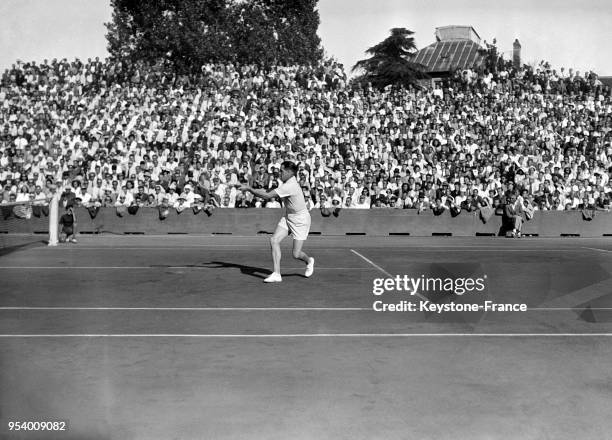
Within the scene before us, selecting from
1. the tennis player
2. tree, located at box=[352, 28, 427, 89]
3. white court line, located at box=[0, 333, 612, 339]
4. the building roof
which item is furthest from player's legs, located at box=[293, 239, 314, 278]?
the building roof

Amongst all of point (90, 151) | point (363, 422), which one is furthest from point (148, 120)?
point (363, 422)

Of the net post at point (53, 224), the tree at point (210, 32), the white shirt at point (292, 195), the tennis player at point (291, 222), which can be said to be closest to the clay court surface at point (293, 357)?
the tennis player at point (291, 222)

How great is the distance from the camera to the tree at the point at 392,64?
65750 millimetres

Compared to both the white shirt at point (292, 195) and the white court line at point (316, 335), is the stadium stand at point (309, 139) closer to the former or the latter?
the white shirt at point (292, 195)

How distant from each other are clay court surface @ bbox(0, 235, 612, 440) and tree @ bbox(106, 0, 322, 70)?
4912cm

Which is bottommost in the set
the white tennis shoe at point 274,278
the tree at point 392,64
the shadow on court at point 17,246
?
the shadow on court at point 17,246

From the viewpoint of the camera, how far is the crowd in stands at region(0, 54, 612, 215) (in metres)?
26.8

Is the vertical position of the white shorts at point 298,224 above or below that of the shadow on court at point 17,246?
above

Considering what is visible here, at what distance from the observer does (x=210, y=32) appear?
62.1 m

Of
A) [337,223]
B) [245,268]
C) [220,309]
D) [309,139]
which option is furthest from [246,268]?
[309,139]

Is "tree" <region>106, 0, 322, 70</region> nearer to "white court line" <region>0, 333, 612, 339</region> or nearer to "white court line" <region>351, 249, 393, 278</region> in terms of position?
"white court line" <region>351, 249, 393, 278</region>

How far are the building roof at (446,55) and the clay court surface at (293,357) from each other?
230 ft

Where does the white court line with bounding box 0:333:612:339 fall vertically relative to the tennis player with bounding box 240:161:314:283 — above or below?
Result: below

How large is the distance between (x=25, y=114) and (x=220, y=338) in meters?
24.3
